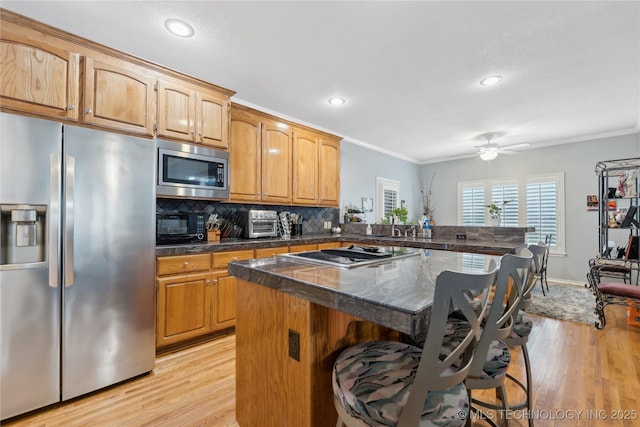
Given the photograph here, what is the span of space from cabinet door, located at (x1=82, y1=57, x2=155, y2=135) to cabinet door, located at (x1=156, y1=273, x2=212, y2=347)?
4.28ft

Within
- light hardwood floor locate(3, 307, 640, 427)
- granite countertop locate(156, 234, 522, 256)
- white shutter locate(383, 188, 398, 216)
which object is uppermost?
white shutter locate(383, 188, 398, 216)

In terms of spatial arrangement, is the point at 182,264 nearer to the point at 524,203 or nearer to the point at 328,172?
the point at 328,172

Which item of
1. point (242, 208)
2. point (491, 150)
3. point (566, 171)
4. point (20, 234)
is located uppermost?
point (491, 150)

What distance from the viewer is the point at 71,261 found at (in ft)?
5.88

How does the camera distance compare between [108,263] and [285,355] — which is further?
[108,263]

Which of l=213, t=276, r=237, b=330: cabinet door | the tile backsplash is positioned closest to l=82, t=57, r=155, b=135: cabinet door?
the tile backsplash

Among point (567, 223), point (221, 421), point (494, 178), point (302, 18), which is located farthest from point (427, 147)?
point (221, 421)

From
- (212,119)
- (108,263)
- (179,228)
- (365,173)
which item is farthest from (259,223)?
(365,173)

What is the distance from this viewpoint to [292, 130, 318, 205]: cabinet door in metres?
3.85

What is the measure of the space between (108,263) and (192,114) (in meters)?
1.51

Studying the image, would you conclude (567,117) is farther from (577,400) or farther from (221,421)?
(221,421)

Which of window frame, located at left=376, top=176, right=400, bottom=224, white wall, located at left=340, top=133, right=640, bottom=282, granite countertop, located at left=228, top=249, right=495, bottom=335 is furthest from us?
window frame, located at left=376, top=176, right=400, bottom=224

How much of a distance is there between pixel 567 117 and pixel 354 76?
132 inches

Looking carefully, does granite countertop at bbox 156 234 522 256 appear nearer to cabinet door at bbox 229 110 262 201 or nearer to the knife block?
the knife block
